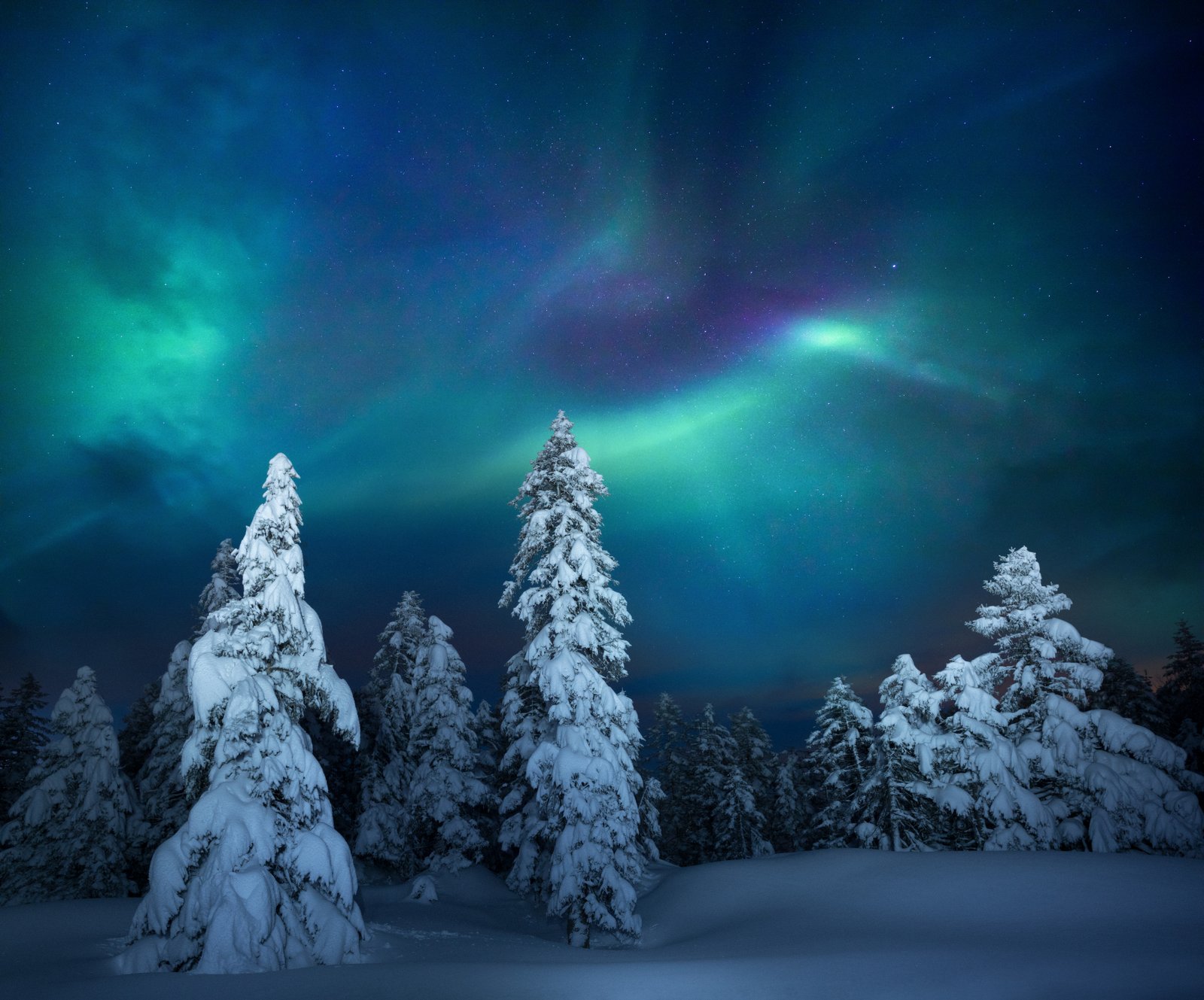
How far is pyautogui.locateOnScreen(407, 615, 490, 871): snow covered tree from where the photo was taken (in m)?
28.8

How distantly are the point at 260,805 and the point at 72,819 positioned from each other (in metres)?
22.8

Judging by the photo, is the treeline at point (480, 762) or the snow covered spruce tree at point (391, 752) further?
the snow covered spruce tree at point (391, 752)

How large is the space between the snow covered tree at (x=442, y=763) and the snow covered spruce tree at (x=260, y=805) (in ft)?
48.0

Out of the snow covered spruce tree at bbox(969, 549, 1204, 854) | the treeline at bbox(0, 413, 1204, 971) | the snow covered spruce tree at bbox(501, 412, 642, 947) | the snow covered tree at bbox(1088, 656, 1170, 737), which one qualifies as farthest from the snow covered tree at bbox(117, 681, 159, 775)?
the snow covered tree at bbox(1088, 656, 1170, 737)

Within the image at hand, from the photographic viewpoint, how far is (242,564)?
1562 cm

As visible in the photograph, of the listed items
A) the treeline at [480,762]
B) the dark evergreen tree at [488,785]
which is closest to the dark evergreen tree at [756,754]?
the treeline at [480,762]

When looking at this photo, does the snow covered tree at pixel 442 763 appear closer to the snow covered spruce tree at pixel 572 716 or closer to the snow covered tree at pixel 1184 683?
the snow covered spruce tree at pixel 572 716

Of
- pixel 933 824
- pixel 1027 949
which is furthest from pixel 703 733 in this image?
pixel 1027 949

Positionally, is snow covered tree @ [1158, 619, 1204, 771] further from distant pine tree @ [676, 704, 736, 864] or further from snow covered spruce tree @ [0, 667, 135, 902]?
snow covered spruce tree @ [0, 667, 135, 902]

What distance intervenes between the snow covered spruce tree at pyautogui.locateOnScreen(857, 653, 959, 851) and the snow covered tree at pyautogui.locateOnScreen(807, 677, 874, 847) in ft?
10.5

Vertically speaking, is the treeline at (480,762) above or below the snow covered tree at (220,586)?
below

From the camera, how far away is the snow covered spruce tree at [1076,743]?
781 inches

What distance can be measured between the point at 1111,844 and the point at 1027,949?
12.3m

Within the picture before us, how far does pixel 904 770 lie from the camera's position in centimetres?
2691
